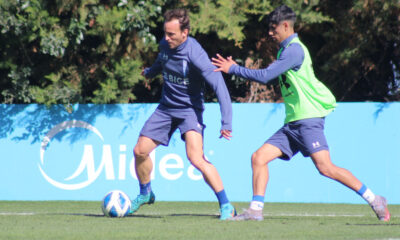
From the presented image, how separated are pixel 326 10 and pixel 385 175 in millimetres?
3374

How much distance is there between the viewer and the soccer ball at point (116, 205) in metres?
7.04

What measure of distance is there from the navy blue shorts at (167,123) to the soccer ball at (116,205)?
0.66m

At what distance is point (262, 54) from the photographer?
1305 centimetres

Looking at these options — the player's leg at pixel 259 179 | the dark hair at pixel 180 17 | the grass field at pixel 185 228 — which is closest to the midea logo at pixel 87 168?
the grass field at pixel 185 228

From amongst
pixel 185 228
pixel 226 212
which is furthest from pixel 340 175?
pixel 185 228

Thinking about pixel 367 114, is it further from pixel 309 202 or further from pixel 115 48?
pixel 115 48

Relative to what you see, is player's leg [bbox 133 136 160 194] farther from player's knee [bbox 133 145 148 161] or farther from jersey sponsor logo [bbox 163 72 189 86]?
jersey sponsor logo [bbox 163 72 189 86]

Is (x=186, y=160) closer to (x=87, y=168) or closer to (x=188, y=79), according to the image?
(x=87, y=168)

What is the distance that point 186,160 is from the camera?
11.3 m

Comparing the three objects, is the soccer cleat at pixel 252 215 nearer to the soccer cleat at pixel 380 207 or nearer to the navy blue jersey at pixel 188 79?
the navy blue jersey at pixel 188 79

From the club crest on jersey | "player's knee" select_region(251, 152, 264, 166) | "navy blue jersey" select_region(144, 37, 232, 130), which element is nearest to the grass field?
"player's knee" select_region(251, 152, 264, 166)

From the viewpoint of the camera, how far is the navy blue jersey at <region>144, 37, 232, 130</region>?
675 centimetres

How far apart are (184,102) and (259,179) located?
3.58 ft

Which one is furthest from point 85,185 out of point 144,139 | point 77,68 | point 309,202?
point 144,139
